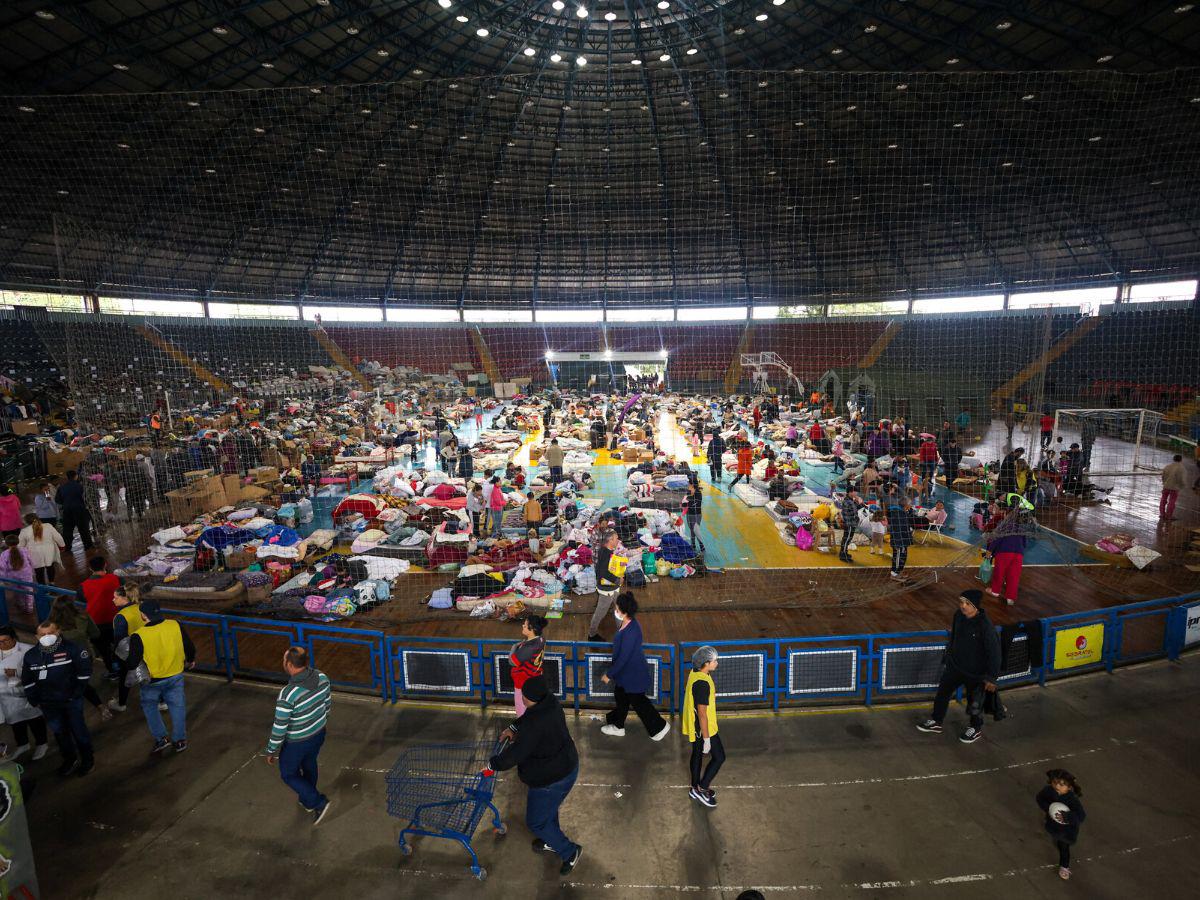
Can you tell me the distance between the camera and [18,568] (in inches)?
314

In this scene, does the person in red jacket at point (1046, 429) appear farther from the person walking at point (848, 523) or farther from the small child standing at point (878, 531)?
the person walking at point (848, 523)

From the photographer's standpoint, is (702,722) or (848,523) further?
(848,523)

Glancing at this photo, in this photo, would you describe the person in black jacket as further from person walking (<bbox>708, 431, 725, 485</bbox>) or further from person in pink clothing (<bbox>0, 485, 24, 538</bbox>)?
person walking (<bbox>708, 431, 725, 485</bbox>)

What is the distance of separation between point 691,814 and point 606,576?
289 centimetres

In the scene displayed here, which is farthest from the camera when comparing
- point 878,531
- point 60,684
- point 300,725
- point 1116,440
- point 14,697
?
point 1116,440

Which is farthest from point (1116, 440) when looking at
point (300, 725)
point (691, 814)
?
point (300, 725)

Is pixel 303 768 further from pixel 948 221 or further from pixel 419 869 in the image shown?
pixel 948 221

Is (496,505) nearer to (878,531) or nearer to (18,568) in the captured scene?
(18,568)

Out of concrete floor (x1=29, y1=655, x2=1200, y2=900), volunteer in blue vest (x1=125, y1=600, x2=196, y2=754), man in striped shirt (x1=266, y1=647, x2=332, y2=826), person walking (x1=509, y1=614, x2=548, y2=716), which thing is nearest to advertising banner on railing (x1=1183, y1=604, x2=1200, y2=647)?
concrete floor (x1=29, y1=655, x2=1200, y2=900)

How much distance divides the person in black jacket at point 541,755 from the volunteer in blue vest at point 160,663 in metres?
3.30

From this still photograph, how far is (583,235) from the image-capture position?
106 feet

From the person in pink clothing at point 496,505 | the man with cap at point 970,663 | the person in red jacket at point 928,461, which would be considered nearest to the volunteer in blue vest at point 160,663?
the person in pink clothing at point 496,505

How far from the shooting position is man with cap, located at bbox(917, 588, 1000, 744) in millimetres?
5086

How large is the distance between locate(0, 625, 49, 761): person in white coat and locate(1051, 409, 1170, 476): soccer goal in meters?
19.1
